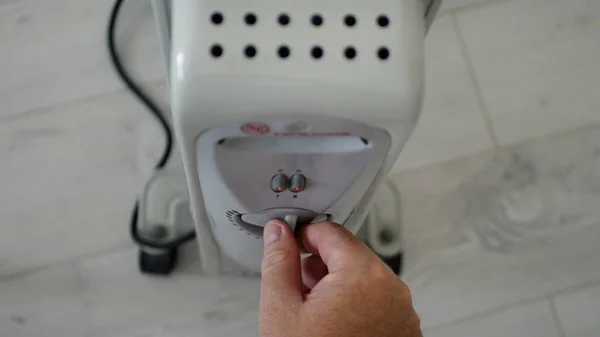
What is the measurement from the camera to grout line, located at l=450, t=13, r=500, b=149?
40.1 inches

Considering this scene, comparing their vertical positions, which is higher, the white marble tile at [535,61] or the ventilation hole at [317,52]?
the ventilation hole at [317,52]

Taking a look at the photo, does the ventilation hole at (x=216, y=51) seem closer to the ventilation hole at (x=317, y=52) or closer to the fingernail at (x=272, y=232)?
the ventilation hole at (x=317, y=52)

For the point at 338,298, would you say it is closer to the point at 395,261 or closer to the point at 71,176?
the point at 395,261

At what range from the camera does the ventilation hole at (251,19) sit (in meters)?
0.39

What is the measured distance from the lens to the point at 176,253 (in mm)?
933

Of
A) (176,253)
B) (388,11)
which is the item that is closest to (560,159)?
(176,253)

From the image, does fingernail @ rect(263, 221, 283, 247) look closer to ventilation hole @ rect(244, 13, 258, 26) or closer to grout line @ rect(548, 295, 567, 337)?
ventilation hole @ rect(244, 13, 258, 26)

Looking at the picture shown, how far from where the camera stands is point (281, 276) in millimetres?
494

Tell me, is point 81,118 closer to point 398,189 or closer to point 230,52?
point 398,189

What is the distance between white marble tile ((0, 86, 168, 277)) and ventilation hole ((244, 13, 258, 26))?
0.61 m

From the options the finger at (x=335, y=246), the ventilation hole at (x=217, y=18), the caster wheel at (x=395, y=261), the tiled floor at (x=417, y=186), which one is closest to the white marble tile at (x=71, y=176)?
the tiled floor at (x=417, y=186)

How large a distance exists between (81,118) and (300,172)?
0.59 m

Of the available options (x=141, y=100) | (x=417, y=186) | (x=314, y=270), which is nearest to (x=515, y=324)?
(x=417, y=186)

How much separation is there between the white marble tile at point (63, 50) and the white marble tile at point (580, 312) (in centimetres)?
71
